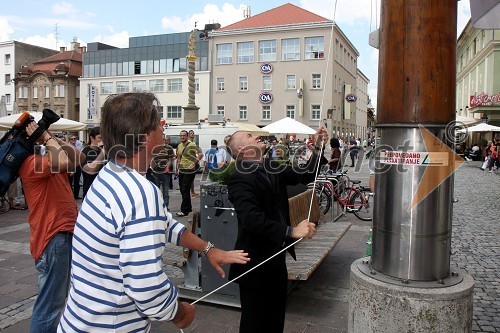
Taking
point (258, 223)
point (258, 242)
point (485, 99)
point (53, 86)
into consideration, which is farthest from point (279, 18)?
point (258, 223)

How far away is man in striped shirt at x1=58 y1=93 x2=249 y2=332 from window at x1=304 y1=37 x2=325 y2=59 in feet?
168

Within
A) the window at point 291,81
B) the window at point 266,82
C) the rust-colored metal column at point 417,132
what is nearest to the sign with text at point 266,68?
the window at point 266,82

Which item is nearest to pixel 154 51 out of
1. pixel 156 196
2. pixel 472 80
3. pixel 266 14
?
pixel 266 14

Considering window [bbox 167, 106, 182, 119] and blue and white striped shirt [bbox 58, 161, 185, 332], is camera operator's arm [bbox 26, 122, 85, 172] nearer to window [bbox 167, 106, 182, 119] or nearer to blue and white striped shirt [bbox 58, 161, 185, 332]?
blue and white striped shirt [bbox 58, 161, 185, 332]

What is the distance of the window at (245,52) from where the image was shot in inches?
2140

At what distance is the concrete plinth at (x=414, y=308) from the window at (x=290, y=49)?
5124 centimetres

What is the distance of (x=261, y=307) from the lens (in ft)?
9.87

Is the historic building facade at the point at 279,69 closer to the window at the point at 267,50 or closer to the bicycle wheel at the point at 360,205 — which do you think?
the window at the point at 267,50

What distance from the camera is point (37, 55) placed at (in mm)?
73938

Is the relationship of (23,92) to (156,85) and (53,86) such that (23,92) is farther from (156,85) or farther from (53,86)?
(156,85)

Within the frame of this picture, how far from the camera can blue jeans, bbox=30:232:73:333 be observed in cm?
310

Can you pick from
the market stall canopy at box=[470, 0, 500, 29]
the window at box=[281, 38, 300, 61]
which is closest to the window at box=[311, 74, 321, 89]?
the window at box=[281, 38, 300, 61]

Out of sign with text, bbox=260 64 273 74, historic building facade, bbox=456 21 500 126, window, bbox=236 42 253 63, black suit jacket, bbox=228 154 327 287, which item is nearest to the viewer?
black suit jacket, bbox=228 154 327 287

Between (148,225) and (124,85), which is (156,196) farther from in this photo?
(124,85)
